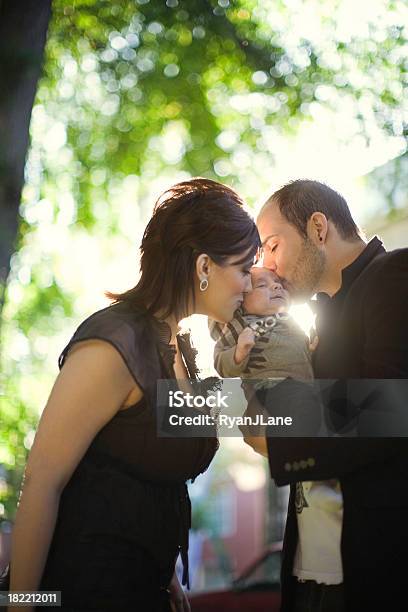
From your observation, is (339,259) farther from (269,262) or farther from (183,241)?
(183,241)

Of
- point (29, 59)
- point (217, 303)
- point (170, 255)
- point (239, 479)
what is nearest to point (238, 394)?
point (217, 303)

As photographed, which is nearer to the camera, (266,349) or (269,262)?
(266,349)

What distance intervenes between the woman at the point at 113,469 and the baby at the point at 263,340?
41 centimetres

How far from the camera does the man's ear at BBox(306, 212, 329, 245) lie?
3479 mm

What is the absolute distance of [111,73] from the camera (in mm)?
7961

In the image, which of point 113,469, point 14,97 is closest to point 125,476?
point 113,469

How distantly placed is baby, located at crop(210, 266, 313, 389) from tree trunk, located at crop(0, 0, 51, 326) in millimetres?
1674

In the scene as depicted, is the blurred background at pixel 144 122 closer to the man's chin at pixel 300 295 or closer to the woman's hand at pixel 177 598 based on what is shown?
the man's chin at pixel 300 295

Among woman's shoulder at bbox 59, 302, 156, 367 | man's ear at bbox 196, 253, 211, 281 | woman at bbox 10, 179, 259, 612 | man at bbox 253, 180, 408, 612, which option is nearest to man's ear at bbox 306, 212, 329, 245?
man at bbox 253, 180, 408, 612

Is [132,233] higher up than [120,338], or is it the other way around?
[132,233]

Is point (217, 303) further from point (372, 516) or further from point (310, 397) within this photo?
point (372, 516)

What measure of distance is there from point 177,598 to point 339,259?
1.44m

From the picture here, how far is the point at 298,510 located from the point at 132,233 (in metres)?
7.36

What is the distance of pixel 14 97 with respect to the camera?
15.9 feet
